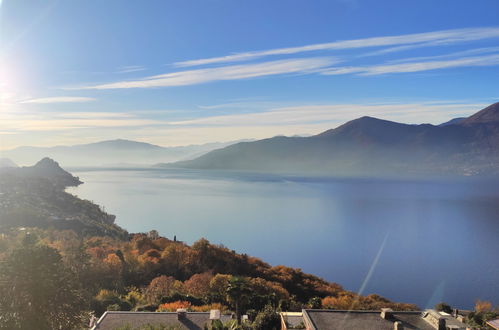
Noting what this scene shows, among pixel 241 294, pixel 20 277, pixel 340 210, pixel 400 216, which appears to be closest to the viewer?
pixel 20 277

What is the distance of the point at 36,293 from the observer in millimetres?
21328

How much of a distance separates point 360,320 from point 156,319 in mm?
13285

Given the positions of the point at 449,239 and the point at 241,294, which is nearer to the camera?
the point at 241,294

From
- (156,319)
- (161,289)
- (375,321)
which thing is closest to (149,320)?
(156,319)

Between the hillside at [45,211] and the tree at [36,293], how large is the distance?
8000 centimetres

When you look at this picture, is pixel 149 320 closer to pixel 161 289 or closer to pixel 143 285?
pixel 161 289

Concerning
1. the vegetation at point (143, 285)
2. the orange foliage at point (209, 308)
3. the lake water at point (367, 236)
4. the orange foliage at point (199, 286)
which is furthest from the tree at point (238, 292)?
the lake water at point (367, 236)

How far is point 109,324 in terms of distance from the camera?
86.6 feet

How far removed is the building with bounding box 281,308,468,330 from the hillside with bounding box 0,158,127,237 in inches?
3378

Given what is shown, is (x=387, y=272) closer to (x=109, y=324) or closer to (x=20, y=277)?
(x=109, y=324)

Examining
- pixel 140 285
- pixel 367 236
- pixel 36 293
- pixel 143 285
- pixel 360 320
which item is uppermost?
pixel 36 293

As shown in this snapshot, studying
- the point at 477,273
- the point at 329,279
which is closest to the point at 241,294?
the point at 329,279

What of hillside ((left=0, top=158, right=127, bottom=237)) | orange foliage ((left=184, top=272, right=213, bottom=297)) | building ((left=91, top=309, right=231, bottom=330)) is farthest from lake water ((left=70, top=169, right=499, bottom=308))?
building ((left=91, top=309, right=231, bottom=330))

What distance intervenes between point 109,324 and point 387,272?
69.3 meters
